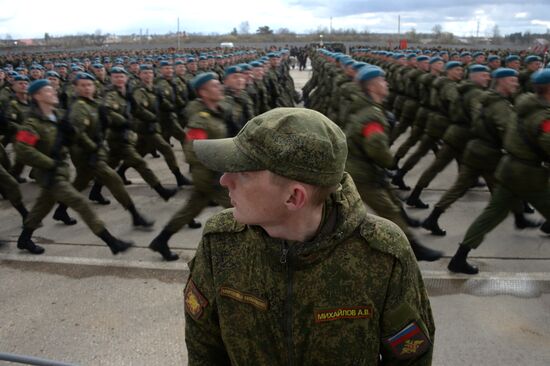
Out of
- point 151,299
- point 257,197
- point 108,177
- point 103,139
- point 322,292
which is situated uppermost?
point 257,197

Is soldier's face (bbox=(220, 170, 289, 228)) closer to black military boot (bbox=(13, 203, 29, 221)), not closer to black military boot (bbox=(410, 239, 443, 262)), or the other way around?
black military boot (bbox=(410, 239, 443, 262))

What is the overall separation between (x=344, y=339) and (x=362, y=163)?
9.67 ft

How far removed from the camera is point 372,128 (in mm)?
3986

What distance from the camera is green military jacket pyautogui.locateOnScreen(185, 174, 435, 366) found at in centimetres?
127

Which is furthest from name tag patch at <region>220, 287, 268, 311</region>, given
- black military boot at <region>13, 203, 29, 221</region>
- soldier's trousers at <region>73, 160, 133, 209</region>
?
black military boot at <region>13, 203, 29, 221</region>

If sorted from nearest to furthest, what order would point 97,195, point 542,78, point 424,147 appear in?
point 542,78, point 97,195, point 424,147

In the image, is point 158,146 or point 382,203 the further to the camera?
point 158,146

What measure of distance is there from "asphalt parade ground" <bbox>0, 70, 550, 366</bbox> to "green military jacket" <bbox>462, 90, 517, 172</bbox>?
92 centimetres

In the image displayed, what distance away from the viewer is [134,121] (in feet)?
22.5

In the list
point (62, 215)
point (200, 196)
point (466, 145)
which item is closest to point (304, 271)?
point (200, 196)

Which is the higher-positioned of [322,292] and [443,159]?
[322,292]

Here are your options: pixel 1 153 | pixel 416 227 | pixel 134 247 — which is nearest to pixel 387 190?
pixel 416 227

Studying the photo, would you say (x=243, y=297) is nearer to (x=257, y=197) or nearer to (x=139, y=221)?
(x=257, y=197)

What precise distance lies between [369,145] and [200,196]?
1.72 meters
